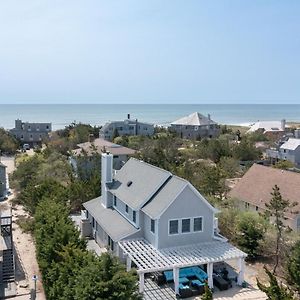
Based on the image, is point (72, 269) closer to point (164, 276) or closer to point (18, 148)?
point (164, 276)

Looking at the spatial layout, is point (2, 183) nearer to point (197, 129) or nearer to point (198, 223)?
point (198, 223)

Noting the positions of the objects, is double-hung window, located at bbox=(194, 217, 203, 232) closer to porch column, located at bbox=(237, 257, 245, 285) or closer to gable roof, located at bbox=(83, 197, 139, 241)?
porch column, located at bbox=(237, 257, 245, 285)

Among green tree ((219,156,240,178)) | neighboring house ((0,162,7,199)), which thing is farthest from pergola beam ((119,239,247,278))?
green tree ((219,156,240,178))

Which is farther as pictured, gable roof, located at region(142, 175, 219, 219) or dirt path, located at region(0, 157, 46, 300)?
gable roof, located at region(142, 175, 219, 219)

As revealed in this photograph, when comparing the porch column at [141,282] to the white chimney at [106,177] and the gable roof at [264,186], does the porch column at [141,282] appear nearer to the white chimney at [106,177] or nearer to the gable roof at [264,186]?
the white chimney at [106,177]

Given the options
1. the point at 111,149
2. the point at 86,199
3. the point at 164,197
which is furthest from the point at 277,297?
the point at 111,149

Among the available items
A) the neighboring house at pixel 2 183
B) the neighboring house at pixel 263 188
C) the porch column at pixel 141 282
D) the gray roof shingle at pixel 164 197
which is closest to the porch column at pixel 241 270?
the gray roof shingle at pixel 164 197
